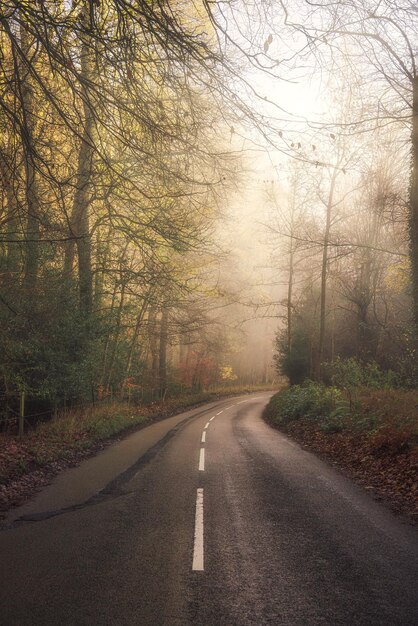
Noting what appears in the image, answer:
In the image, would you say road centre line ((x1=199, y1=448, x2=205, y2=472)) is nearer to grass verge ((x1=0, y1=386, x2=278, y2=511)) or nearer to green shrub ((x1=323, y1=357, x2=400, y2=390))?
grass verge ((x1=0, y1=386, x2=278, y2=511))

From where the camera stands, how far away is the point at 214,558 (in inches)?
199

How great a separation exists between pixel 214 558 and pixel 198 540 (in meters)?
0.59

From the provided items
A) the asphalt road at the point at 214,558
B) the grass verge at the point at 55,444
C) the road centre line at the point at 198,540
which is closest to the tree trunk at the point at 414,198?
the asphalt road at the point at 214,558

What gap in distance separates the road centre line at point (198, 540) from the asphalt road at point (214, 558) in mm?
13

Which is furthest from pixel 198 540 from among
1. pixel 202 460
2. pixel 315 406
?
pixel 315 406

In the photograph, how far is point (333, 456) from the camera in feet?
38.1

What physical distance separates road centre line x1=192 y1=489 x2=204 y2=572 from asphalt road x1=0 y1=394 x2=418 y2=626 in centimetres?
1

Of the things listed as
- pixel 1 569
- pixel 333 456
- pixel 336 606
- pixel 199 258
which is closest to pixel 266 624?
pixel 336 606

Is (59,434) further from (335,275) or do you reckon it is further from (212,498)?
(335,275)

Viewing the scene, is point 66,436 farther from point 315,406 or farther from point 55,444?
point 315,406

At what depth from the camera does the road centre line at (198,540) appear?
4.87 m

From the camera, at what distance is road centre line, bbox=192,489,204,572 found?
4871mm

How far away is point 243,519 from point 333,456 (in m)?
5.80

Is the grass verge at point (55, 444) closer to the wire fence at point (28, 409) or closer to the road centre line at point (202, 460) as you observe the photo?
the wire fence at point (28, 409)
